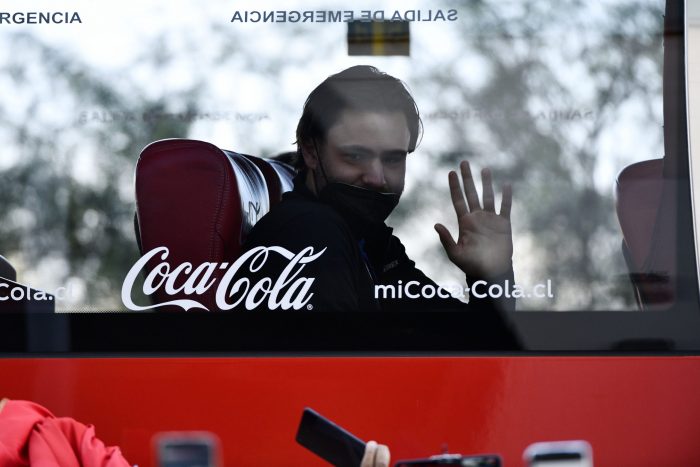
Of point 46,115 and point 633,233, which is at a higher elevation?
point 46,115

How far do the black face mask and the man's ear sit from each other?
0.29 feet

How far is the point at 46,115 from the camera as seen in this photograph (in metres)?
3.58

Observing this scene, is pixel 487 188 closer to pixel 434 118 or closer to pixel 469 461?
pixel 434 118

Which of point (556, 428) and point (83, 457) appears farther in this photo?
point (556, 428)

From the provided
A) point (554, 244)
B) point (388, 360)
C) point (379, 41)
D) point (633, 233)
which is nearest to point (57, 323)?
point (388, 360)

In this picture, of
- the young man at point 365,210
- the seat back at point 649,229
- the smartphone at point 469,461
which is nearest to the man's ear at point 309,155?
the young man at point 365,210

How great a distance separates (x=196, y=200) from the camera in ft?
11.6

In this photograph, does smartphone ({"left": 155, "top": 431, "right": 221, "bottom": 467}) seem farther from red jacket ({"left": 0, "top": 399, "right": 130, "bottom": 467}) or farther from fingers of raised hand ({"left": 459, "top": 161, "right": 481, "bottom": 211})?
fingers of raised hand ({"left": 459, "top": 161, "right": 481, "bottom": 211})

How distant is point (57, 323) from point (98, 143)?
64 centimetres

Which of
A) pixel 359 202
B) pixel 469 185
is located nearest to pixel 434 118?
pixel 469 185

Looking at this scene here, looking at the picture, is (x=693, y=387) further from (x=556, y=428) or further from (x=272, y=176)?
(x=272, y=176)

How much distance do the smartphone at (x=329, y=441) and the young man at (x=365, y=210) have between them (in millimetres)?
496

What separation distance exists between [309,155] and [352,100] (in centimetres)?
24

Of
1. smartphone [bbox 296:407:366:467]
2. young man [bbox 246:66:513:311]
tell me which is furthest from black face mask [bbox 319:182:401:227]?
smartphone [bbox 296:407:366:467]
